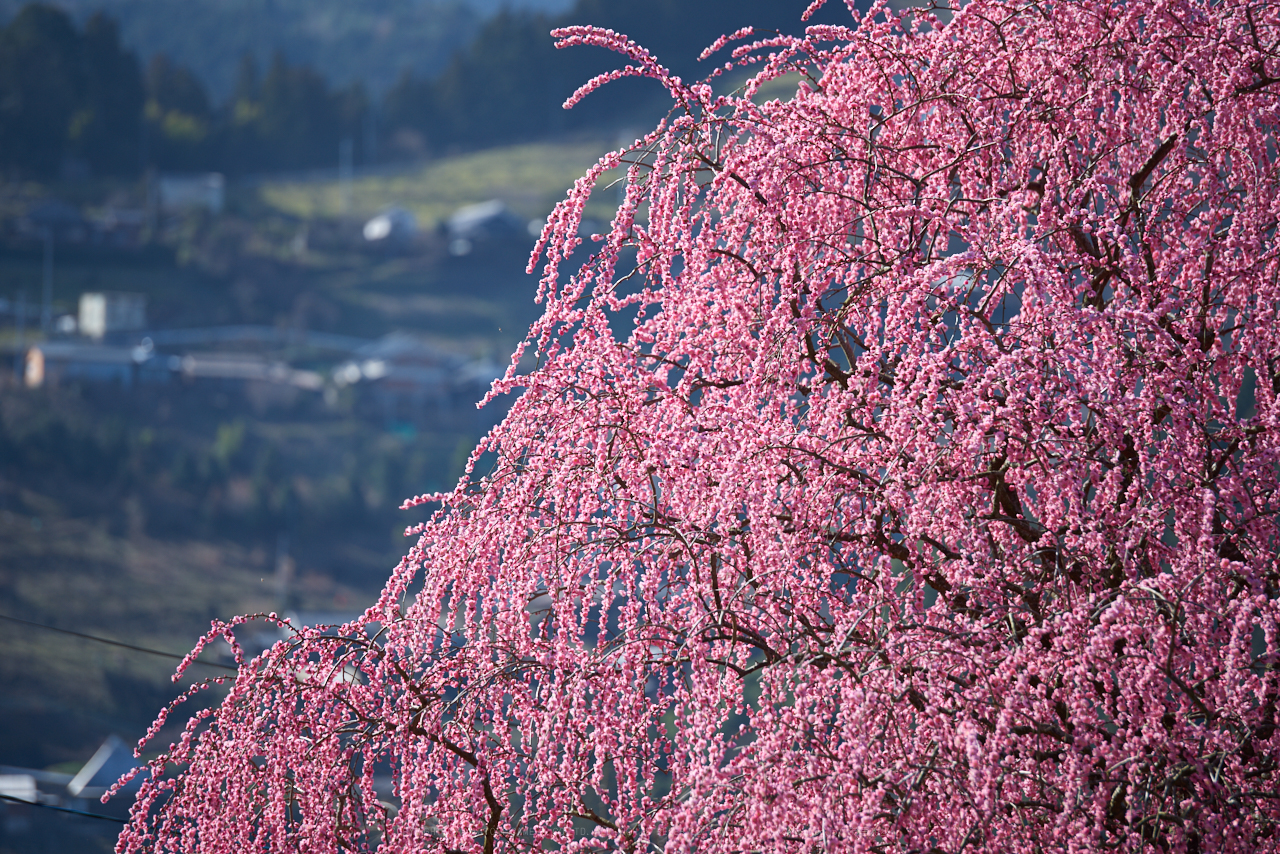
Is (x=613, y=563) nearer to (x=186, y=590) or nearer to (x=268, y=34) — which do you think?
(x=186, y=590)

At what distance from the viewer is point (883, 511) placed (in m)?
Result: 2.40

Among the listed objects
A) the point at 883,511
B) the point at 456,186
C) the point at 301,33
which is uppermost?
the point at 301,33

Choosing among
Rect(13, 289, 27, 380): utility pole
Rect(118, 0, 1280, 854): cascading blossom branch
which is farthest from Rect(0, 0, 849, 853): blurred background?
Rect(118, 0, 1280, 854): cascading blossom branch

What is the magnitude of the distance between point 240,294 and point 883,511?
53.3 meters

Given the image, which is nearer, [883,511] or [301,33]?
[883,511]

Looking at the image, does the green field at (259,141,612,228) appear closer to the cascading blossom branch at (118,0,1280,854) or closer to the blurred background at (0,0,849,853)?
the blurred background at (0,0,849,853)

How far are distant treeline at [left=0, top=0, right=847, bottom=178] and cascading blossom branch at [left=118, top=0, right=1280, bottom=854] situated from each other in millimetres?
50457

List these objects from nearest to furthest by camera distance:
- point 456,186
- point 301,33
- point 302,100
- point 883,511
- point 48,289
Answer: point 883,511
point 48,289
point 456,186
point 302,100
point 301,33

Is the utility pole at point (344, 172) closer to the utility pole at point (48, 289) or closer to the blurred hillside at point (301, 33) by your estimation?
the blurred hillside at point (301, 33)

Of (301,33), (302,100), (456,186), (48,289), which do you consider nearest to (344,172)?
(302,100)

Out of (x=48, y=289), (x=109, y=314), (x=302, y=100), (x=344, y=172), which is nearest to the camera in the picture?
(x=109, y=314)

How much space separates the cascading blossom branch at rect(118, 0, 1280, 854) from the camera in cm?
205

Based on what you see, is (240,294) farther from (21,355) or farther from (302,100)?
(302,100)

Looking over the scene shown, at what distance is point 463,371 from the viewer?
4928 cm
